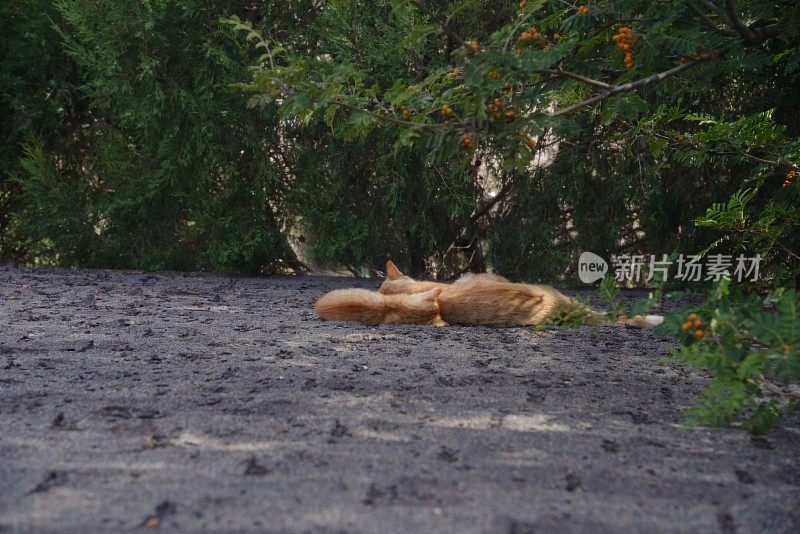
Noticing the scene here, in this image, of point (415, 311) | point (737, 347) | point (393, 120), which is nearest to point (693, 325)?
point (737, 347)

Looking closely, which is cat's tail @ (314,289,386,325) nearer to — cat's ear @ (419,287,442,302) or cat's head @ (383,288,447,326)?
cat's head @ (383,288,447,326)

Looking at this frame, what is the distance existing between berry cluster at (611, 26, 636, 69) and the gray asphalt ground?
4.92 feet

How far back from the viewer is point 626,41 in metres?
3.41

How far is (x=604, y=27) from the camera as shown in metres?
3.75

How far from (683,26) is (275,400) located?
7.99 feet

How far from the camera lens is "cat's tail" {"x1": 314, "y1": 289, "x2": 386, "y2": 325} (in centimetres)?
548

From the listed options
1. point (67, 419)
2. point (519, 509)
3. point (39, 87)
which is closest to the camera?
point (519, 509)

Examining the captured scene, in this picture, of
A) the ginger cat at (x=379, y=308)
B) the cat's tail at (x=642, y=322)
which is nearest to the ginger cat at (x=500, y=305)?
the cat's tail at (x=642, y=322)

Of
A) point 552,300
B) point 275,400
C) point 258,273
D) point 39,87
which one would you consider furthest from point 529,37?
point 39,87

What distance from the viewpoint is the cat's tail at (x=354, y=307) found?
18.0ft

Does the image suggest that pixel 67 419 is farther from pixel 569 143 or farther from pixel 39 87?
pixel 39 87

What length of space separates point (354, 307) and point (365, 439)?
8.55 ft

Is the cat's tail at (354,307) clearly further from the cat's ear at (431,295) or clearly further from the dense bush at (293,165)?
the dense bush at (293,165)

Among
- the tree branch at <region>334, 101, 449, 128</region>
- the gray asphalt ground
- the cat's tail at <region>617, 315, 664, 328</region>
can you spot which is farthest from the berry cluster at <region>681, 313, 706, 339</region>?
the cat's tail at <region>617, 315, 664, 328</region>
